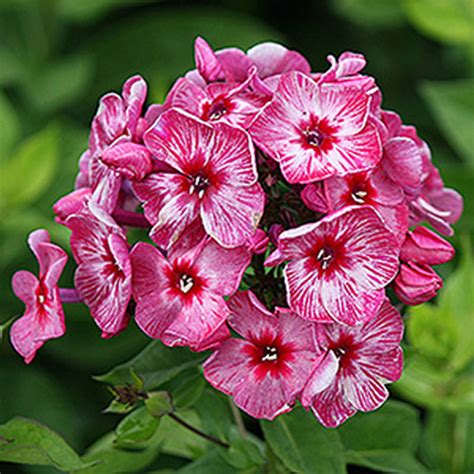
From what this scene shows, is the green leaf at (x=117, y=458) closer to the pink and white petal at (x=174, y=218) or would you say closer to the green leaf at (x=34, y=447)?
the green leaf at (x=34, y=447)

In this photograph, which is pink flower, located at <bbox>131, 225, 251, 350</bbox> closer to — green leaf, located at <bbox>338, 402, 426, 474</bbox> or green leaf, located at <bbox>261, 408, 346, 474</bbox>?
green leaf, located at <bbox>261, 408, 346, 474</bbox>

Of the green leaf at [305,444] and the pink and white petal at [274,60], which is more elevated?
the pink and white petal at [274,60]

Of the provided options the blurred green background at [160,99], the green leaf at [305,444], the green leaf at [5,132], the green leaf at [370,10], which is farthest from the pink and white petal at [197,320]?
the green leaf at [370,10]

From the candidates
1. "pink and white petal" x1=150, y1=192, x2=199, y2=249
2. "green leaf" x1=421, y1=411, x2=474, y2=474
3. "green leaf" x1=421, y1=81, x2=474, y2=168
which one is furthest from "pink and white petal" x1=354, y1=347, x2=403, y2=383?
"green leaf" x1=421, y1=81, x2=474, y2=168

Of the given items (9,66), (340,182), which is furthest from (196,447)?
(9,66)

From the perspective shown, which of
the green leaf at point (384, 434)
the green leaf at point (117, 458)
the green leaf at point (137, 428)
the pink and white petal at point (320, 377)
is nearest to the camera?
the pink and white petal at point (320, 377)

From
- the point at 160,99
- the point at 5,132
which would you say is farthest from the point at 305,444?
the point at 5,132

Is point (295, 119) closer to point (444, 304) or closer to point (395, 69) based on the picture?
point (444, 304)

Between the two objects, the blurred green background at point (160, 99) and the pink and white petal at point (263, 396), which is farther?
the blurred green background at point (160, 99)
